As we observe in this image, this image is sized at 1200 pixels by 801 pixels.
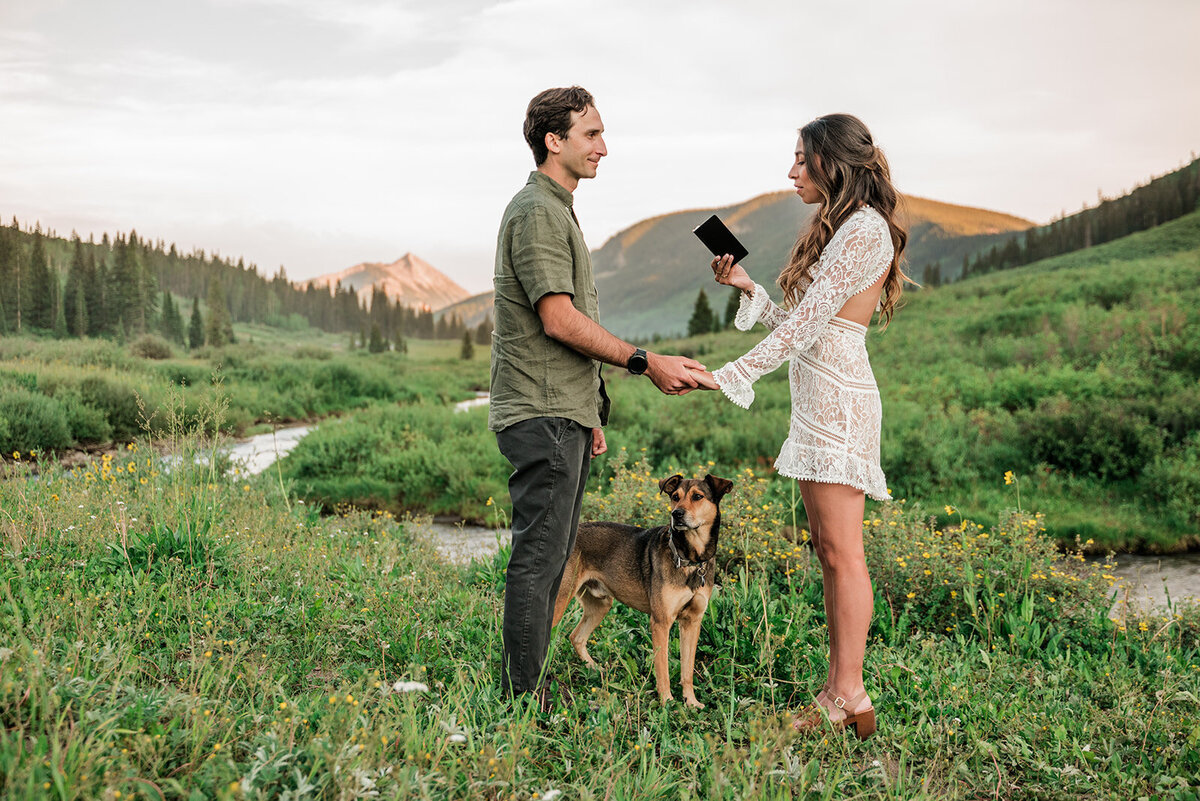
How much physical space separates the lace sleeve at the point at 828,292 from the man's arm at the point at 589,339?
212mm

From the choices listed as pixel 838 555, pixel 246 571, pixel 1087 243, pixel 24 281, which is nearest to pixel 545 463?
pixel 838 555

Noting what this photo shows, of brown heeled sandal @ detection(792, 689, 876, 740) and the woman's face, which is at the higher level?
the woman's face

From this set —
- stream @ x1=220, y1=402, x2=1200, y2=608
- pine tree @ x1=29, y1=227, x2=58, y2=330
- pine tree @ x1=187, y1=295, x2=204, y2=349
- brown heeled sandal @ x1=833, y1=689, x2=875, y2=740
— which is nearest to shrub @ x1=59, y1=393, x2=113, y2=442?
pine tree @ x1=29, y1=227, x2=58, y2=330

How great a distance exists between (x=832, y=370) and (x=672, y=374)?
84 cm

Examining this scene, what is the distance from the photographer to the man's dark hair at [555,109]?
347 centimetres

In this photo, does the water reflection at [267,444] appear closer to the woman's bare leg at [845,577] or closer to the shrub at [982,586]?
the shrub at [982,586]

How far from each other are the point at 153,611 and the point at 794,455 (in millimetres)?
3845

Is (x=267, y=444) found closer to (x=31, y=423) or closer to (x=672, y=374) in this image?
(x=31, y=423)

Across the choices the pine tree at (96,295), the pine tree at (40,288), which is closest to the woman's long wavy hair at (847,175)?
the pine tree at (40,288)

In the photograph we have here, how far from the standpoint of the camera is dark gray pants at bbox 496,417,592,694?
137 inches

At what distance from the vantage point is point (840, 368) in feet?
12.2

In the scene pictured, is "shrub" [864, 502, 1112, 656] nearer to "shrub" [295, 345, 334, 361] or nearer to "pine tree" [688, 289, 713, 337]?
"shrub" [295, 345, 334, 361]

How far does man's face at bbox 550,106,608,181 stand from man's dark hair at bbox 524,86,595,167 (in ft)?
0.08

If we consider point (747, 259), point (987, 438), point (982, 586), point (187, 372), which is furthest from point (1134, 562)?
point (747, 259)
